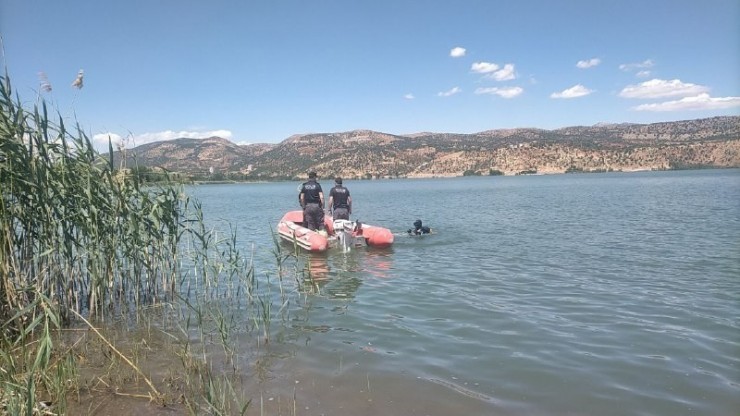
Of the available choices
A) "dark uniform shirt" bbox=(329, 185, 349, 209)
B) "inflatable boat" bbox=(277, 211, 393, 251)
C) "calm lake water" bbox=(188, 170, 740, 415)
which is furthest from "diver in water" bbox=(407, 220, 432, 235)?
"dark uniform shirt" bbox=(329, 185, 349, 209)

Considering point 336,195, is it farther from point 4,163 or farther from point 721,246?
point 721,246

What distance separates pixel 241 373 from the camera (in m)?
5.11

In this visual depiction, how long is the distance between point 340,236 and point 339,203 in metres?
1.11

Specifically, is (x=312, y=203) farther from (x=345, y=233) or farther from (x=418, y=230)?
(x=418, y=230)

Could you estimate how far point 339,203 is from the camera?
44.6 ft

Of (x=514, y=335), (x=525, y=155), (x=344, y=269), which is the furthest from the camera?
(x=525, y=155)

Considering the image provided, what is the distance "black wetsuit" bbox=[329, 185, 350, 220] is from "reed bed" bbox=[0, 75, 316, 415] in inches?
223

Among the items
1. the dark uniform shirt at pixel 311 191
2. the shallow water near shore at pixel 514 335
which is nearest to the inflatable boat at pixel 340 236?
the shallow water near shore at pixel 514 335

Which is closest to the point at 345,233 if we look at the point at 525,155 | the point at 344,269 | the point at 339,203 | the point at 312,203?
the point at 339,203

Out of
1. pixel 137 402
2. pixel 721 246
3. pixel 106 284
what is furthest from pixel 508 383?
pixel 721 246

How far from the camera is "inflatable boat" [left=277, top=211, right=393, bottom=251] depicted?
42.1 feet

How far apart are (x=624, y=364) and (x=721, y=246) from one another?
9.34 meters

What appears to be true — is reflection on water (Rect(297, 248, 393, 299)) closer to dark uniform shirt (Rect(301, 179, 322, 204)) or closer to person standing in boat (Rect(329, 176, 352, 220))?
person standing in boat (Rect(329, 176, 352, 220))

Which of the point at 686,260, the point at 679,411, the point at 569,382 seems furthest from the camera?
the point at 686,260
